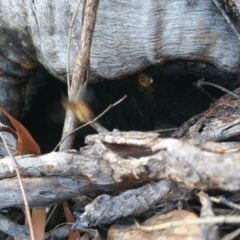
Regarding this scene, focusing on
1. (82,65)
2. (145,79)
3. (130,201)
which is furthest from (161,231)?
(145,79)

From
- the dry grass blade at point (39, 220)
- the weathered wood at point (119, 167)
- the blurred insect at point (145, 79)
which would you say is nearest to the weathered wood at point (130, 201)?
the weathered wood at point (119, 167)

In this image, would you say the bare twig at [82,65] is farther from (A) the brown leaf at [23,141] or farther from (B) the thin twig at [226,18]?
(B) the thin twig at [226,18]

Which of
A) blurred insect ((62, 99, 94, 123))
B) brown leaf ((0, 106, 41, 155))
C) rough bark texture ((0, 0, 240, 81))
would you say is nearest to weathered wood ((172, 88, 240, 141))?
rough bark texture ((0, 0, 240, 81))

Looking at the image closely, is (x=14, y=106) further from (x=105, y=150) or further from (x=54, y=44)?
(x=105, y=150)

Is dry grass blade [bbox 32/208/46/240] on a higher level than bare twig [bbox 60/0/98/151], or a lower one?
lower

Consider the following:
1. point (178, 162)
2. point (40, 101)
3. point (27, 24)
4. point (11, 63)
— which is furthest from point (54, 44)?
point (178, 162)

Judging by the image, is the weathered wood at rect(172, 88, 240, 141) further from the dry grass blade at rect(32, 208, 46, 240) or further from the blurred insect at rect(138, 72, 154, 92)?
the dry grass blade at rect(32, 208, 46, 240)

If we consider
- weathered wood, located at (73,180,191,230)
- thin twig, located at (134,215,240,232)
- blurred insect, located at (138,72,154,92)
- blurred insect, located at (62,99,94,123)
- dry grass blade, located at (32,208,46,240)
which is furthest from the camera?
blurred insect, located at (138,72,154,92)
